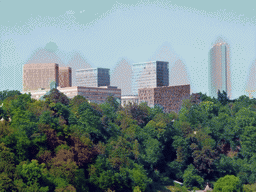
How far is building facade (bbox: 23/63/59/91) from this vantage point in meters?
168

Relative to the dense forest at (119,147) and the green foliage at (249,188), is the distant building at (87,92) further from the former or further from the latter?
the green foliage at (249,188)

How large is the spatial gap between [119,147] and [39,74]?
331 feet

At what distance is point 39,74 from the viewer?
16962cm

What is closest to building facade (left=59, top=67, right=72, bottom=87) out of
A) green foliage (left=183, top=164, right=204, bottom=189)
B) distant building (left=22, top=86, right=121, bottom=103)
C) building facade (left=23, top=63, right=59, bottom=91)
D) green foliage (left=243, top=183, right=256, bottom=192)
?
building facade (left=23, top=63, right=59, bottom=91)

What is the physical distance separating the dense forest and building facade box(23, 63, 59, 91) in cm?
6934

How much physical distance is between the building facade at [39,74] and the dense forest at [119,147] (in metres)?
69.3

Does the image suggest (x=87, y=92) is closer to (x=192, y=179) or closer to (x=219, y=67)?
(x=219, y=67)

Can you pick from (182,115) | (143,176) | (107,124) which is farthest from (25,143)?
(182,115)

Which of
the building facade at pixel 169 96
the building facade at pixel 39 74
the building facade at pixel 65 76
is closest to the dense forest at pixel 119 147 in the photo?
the building facade at pixel 169 96

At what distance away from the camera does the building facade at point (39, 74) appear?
16789 cm

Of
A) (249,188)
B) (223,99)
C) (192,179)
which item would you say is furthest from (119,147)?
(223,99)

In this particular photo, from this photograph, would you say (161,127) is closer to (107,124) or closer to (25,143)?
(107,124)

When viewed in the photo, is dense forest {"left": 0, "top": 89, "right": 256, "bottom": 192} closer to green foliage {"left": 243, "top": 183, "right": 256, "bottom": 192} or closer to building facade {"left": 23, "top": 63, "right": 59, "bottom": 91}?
green foliage {"left": 243, "top": 183, "right": 256, "bottom": 192}

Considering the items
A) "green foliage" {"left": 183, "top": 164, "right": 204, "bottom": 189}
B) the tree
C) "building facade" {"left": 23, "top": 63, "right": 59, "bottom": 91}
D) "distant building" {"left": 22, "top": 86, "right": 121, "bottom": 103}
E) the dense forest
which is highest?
"building facade" {"left": 23, "top": 63, "right": 59, "bottom": 91}
